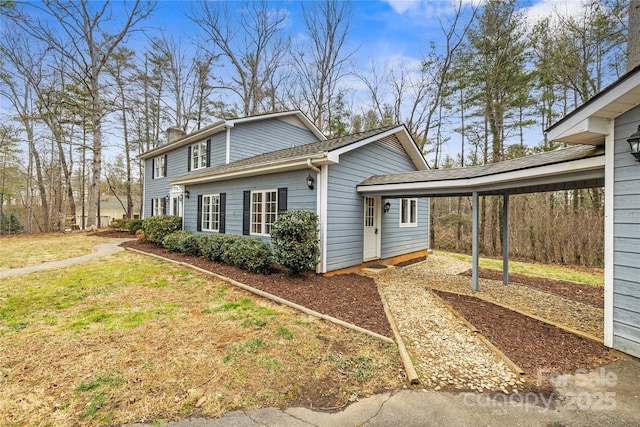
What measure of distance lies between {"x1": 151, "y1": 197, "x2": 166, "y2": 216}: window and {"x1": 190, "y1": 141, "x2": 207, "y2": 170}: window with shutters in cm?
405

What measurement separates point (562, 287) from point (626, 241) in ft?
13.4

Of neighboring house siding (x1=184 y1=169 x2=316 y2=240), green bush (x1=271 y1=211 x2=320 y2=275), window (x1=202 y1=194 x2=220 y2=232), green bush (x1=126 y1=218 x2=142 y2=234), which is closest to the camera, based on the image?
green bush (x1=271 y1=211 x2=320 y2=275)

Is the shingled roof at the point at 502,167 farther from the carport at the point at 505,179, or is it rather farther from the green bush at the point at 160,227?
the green bush at the point at 160,227

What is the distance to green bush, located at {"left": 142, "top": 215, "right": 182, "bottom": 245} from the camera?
11.2 meters

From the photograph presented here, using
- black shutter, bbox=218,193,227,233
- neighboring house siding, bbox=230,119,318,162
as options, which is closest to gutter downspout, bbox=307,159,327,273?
black shutter, bbox=218,193,227,233

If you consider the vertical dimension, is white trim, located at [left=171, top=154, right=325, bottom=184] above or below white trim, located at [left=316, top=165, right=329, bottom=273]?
above

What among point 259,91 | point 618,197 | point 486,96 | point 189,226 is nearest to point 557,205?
point 486,96

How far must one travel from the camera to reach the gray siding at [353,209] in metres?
6.96

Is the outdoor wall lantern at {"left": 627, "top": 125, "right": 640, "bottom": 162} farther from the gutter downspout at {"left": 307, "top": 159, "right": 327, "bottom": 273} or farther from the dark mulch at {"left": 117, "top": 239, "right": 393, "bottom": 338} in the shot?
the gutter downspout at {"left": 307, "top": 159, "right": 327, "bottom": 273}

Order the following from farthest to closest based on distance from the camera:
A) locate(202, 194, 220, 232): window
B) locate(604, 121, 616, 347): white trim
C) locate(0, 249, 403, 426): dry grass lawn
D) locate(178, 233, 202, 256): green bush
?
locate(202, 194, 220, 232): window → locate(178, 233, 202, 256): green bush → locate(604, 121, 616, 347): white trim → locate(0, 249, 403, 426): dry grass lawn

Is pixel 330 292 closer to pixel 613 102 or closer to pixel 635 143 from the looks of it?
pixel 635 143

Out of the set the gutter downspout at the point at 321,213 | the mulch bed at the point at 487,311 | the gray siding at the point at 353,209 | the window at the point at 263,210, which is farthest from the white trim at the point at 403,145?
the mulch bed at the point at 487,311

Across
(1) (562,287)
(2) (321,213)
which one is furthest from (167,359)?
(1) (562,287)

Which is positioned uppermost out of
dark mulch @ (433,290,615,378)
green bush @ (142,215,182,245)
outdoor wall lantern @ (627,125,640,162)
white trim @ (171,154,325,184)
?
white trim @ (171,154,325,184)
